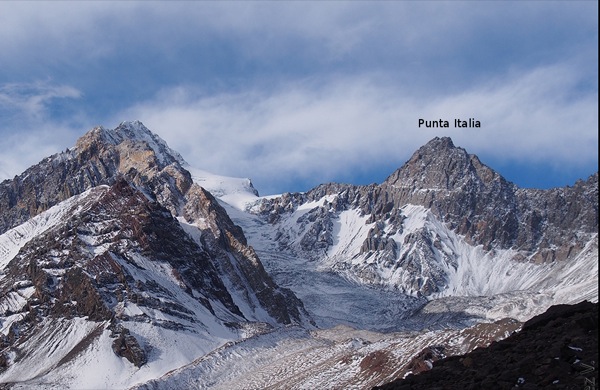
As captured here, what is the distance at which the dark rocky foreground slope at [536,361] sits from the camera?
4388 cm

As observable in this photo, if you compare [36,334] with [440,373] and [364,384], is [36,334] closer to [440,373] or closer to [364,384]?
[364,384]

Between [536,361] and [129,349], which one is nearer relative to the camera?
[536,361]

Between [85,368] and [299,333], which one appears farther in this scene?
[299,333]

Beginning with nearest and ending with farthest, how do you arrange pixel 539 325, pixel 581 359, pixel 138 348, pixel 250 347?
1. pixel 581 359
2. pixel 539 325
3. pixel 250 347
4. pixel 138 348

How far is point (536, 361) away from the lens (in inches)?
1827

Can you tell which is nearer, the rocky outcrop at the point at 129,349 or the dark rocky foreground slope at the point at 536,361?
the dark rocky foreground slope at the point at 536,361

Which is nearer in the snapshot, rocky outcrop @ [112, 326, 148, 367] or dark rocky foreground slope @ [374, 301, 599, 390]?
dark rocky foreground slope @ [374, 301, 599, 390]

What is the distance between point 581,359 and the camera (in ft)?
146

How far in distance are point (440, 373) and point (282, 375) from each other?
273 feet

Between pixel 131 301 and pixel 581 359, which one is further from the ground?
pixel 131 301

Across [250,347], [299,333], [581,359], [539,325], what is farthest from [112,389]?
[581,359]

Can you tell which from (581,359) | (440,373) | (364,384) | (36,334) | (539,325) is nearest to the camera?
(581,359)

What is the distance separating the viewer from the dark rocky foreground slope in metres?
43.9

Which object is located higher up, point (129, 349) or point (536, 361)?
point (129, 349)
